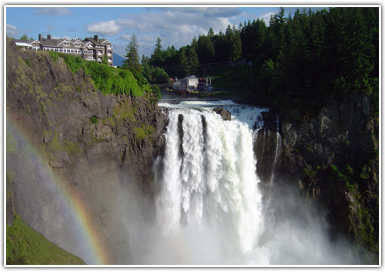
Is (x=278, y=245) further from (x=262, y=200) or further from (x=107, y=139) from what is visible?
(x=107, y=139)

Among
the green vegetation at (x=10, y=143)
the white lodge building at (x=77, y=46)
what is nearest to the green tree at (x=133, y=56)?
the white lodge building at (x=77, y=46)

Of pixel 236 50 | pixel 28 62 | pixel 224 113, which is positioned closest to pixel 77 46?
pixel 28 62

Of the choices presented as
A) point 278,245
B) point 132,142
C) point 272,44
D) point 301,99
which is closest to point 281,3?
point 301,99

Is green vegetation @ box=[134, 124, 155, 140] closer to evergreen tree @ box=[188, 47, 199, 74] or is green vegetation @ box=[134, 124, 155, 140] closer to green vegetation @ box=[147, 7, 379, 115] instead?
green vegetation @ box=[147, 7, 379, 115]

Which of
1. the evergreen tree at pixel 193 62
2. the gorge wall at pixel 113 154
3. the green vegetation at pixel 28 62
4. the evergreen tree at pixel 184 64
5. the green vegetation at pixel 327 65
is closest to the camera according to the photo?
the gorge wall at pixel 113 154

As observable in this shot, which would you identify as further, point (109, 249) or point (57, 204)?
point (109, 249)

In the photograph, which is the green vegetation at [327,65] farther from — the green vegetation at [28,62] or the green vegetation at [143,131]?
the green vegetation at [28,62]

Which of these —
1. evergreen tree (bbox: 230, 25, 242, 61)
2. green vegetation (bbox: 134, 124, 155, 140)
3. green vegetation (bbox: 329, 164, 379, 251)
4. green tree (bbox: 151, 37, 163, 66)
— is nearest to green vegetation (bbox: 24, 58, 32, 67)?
green vegetation (bbox: 134, 124, 155, 140)
